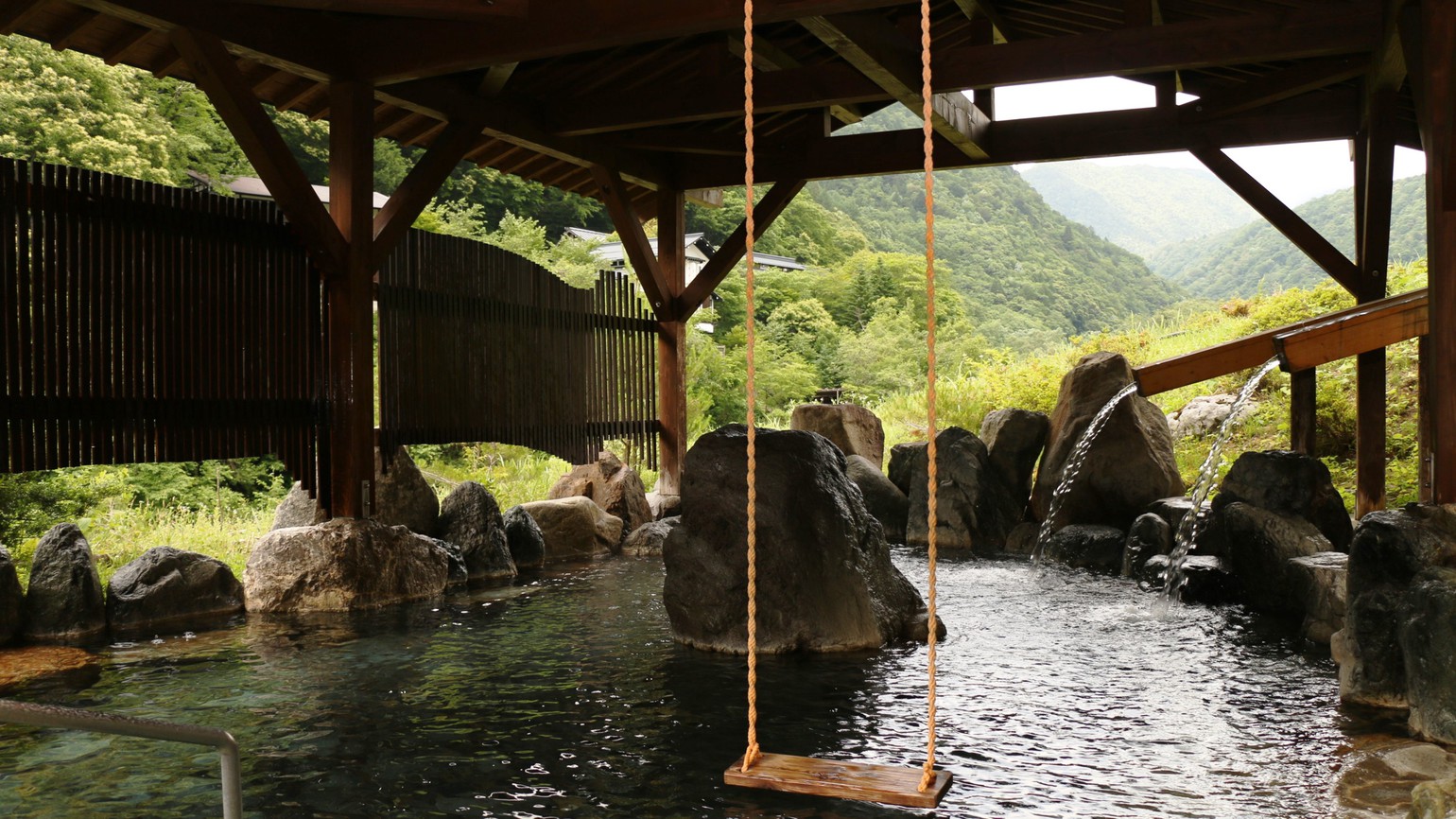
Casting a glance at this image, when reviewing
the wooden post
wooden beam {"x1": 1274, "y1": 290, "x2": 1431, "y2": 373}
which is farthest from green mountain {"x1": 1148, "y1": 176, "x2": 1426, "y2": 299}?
wooden beam {"x1": 1274, "y1": 290, "x2": 1431, "y2": 373}

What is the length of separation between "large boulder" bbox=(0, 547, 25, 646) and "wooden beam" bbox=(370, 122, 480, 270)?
2.76m

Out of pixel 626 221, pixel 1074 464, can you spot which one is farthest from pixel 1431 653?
pixel 626 221

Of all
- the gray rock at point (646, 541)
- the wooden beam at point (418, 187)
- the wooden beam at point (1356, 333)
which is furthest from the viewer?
the gray rock at point (646, 541)

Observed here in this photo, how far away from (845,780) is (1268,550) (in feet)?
17.1

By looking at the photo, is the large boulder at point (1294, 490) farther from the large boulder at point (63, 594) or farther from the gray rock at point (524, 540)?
the large boulder at point (63, 594)

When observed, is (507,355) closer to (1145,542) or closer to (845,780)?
(1145,542)

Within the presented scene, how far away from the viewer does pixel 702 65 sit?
30.3 ft

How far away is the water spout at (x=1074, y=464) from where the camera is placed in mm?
9414

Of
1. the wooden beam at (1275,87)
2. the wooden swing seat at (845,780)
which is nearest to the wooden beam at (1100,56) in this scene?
the wooden beam at (1275,87)

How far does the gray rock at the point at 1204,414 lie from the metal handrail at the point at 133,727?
12937 millimetres

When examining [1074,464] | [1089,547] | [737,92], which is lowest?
[1089,547]

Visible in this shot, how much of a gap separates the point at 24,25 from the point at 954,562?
23.8 ft

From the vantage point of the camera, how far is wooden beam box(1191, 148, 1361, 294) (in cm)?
879

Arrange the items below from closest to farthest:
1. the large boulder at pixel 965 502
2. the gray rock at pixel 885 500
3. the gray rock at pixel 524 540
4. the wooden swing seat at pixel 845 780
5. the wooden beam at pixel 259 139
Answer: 1. the wooden swing seat at pixel 845 780
2. the wooden beam at pixel 259 139
3. the gray rock at pixel 524 540
4. the large boulder at pixel 965 502
5. the gray rock at pixel 885 500
